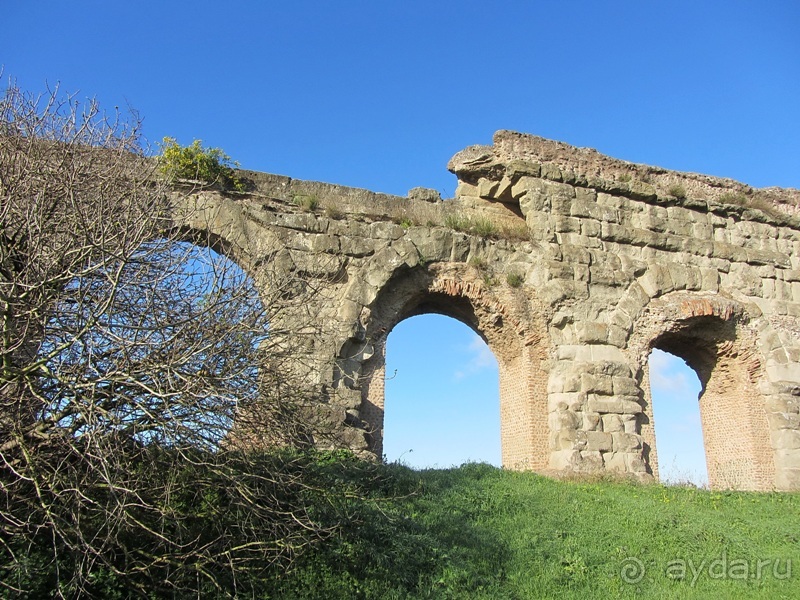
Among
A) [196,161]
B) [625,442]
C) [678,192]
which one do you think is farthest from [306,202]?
[678,192]

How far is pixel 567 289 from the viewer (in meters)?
10.7

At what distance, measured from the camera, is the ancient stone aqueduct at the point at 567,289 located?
9.90 meters

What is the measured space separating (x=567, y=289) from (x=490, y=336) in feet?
4.37

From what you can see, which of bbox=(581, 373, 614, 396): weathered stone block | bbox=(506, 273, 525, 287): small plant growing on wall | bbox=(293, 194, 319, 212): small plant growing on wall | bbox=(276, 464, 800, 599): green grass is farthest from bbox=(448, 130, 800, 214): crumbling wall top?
bbox=(276, 464, 800, 599): green grass

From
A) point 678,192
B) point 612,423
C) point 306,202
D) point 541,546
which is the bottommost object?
point 541,546

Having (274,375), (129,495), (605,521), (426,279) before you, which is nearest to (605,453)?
(605,521)

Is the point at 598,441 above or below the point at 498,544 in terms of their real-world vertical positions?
above

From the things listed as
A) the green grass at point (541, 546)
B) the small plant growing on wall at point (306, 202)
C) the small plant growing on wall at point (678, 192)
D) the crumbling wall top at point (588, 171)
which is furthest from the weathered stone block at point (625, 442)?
the small plant growing on wall at point (306, 202)

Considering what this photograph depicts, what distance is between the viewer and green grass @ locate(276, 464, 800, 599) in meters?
5.57

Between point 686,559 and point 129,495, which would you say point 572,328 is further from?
point 129,495

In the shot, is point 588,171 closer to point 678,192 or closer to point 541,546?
point 678,192

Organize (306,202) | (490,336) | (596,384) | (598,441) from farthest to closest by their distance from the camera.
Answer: (490,336) < (306,202) < (596,384) < (598,441)

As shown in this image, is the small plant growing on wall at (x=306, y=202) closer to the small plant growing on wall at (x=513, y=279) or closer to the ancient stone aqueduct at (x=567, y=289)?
the ancient stone aqueduct at (x=567, y=289)

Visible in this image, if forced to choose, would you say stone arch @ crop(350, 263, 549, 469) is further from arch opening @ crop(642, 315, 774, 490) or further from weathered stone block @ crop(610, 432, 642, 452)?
arch opening @ crop(642, 315, 774, 490)
